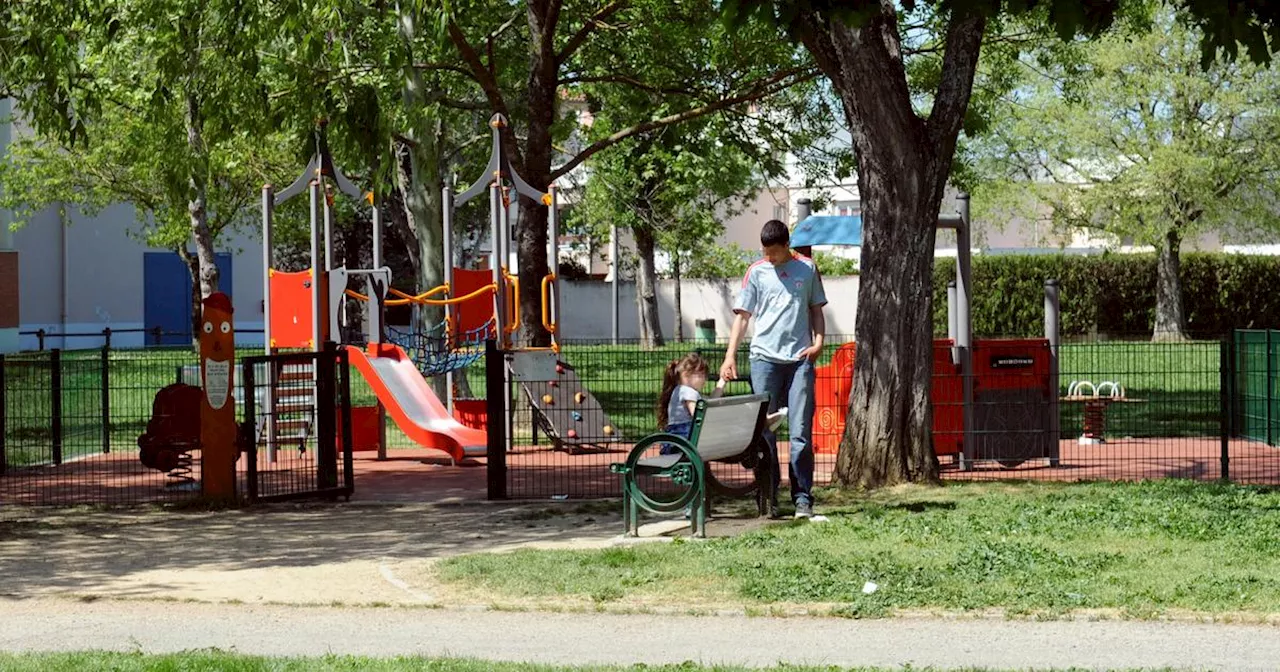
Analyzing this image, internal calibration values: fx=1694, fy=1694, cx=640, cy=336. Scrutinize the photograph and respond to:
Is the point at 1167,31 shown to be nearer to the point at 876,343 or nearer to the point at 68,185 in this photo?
the point at 68,185

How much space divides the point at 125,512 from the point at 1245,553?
26.5 feet

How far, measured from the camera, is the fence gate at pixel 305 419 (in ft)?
43.4

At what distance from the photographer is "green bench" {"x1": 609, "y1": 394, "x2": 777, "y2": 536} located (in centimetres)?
1054

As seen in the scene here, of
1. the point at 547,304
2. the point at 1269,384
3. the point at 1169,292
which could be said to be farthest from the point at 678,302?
the point at 1269,384

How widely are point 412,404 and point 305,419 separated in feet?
5.17

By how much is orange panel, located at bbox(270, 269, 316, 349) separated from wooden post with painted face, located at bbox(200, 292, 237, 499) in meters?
5.75

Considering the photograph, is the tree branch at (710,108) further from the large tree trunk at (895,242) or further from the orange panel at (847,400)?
the large tree trunk at (895,242)

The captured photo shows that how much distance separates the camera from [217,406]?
13.4 meters

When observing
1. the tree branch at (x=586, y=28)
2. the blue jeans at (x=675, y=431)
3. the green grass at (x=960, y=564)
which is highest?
the tree branch at (x=586, y=28)

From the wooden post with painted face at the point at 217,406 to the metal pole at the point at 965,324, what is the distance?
6.19 metres

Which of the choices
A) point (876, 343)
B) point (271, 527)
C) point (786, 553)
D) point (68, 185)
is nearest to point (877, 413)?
point (876, 343)

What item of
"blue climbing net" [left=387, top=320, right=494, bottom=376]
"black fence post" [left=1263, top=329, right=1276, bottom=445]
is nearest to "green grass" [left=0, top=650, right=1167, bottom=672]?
"black fence post" [left=1263, top=329, right=1276, bottom=445]

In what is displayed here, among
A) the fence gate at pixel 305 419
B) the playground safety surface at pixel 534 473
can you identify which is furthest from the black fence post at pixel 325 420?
the playground safety surface at pixel 534 473

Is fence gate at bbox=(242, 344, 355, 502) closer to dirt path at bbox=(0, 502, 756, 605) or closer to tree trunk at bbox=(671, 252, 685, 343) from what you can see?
dirt path at bbox=(0, 502, 756, 605)
